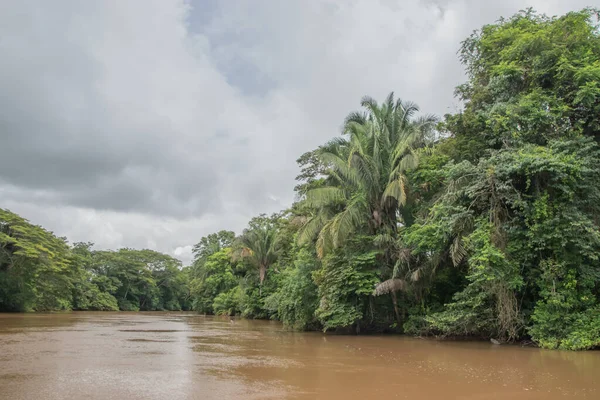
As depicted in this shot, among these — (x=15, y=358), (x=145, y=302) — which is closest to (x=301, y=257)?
(x=15, y=358)

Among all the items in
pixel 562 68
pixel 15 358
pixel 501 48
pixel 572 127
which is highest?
pixel 501 48

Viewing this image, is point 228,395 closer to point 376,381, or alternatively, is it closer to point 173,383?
point 173,383

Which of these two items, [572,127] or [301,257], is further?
[301,257]

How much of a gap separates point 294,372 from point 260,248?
1023 inches

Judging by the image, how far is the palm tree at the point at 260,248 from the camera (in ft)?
111

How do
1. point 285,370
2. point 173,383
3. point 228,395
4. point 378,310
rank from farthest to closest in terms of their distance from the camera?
1. point 378,310
2. point 285,370
3. point 173,383
4. point 228,395

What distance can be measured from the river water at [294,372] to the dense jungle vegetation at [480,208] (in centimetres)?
178

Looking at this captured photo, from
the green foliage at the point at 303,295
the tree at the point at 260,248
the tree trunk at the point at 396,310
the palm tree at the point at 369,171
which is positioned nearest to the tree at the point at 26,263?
the tree at the point at 260,248

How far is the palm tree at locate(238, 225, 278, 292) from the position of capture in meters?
34.0

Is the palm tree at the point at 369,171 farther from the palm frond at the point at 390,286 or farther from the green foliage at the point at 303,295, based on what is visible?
the palm frond at the point at 390,286

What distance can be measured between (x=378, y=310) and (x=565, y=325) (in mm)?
7471

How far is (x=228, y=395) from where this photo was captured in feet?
20.0

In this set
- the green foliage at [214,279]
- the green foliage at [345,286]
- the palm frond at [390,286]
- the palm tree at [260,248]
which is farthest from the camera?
the green foliage at [214,279]

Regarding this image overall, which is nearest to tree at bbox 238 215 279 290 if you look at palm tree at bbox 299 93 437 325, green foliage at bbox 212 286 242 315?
green foliage at bbox 212 286 242 315
